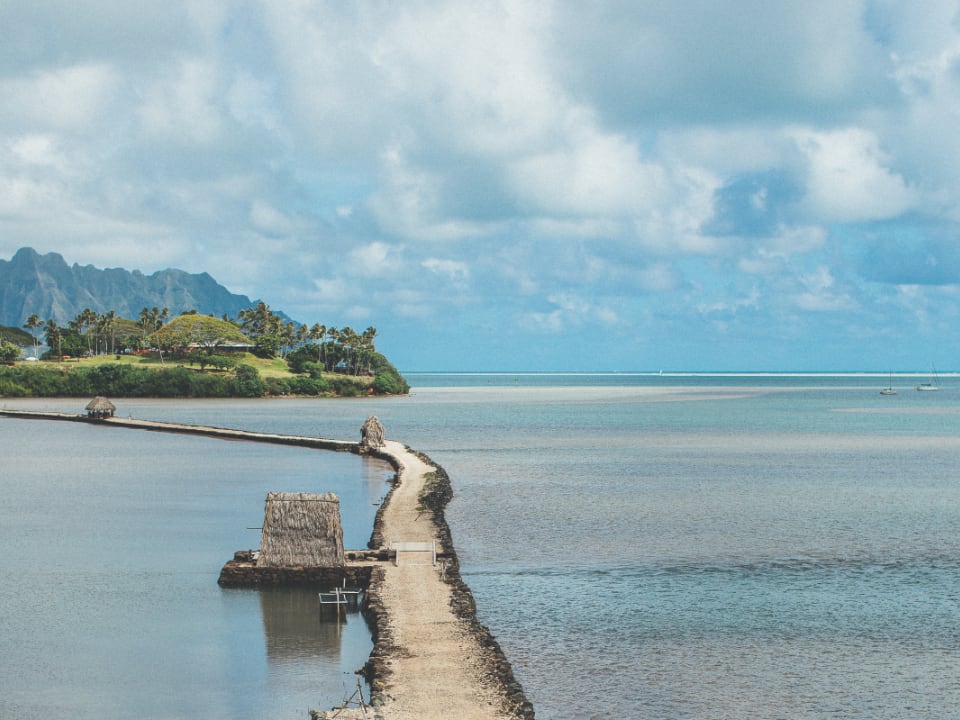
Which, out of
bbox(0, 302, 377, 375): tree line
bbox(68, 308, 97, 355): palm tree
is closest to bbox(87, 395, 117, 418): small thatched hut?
bbox(0, 302, 377, 375): tree line

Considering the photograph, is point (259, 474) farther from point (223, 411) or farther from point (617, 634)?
point (223, 411)

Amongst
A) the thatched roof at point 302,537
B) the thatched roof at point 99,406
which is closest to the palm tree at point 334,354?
the thatched roof at point 99,406

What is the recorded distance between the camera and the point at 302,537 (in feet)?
63.4

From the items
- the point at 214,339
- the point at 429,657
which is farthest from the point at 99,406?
the point at 214,339

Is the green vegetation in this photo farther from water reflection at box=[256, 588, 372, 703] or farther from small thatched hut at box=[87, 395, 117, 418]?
Answer: water reflection at box=[256, 588, 372, 703]

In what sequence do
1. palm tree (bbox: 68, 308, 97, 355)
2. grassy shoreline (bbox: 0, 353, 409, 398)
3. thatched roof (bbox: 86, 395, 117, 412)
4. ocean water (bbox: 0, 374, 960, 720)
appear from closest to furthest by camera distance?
ocean water (bbox: 0, 374, 960, 720), thatched roof (bbox: 86, 395, 117, 412), grassy shoreline (bbox: 0, 353, 409, 398), palm tree (bbox: 68, 308, 97, 355)

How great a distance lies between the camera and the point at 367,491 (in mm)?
34156

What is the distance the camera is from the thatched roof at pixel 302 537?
19.2 metres

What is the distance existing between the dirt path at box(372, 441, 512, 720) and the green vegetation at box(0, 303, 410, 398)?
4540 inches

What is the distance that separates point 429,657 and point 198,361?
446ft

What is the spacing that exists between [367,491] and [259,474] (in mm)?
6480

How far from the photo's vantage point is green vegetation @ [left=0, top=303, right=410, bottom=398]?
126188 millimetres

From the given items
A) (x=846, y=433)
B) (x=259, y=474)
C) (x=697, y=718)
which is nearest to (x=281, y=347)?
(x=846, y=433)

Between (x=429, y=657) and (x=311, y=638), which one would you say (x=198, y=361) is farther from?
(x=429, y=657)
